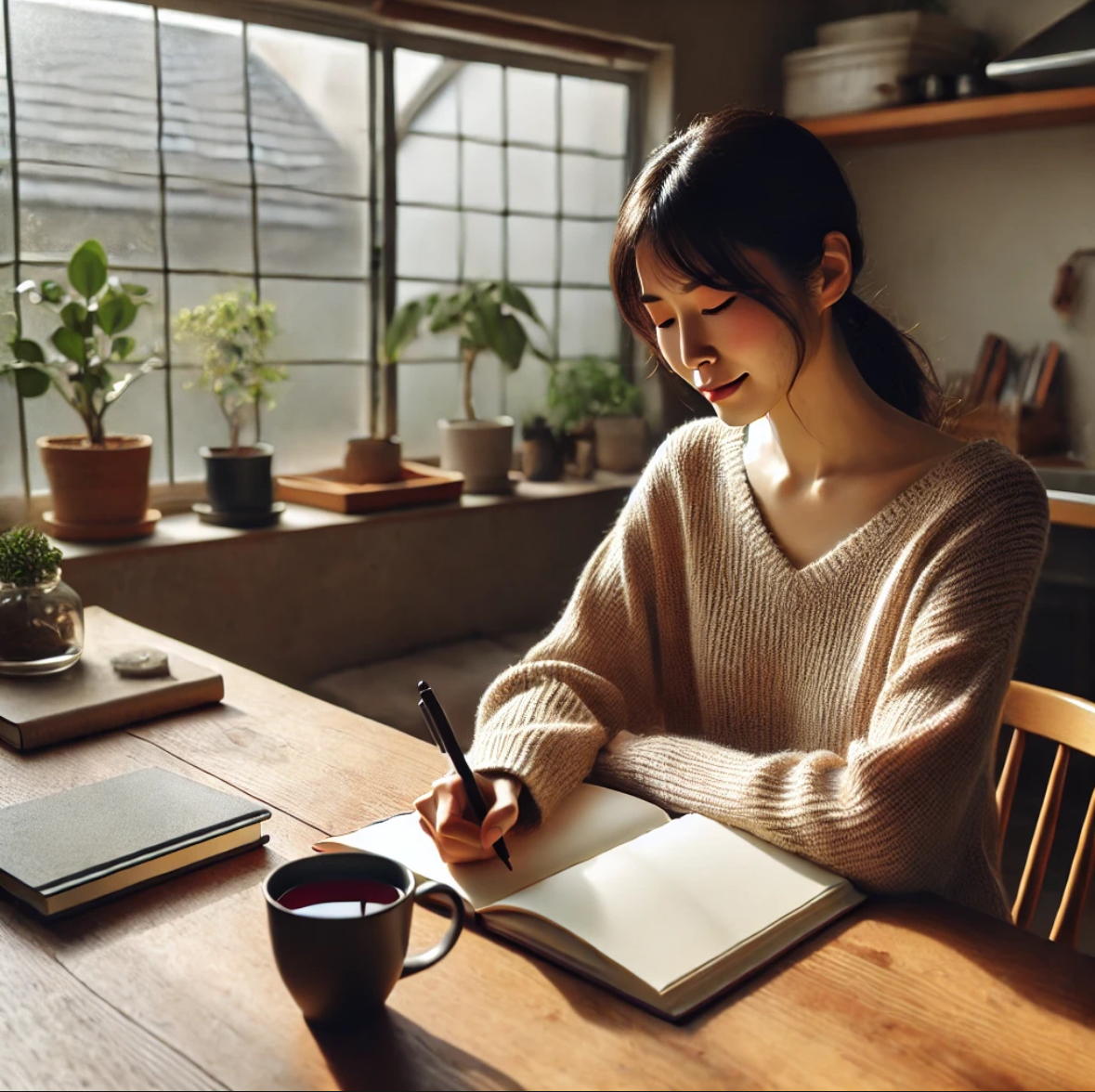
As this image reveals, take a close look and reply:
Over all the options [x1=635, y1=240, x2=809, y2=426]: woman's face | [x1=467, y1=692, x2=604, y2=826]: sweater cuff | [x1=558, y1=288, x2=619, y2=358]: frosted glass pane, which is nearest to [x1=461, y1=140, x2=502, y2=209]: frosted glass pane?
[x1=558, y1=288, x2=619, y2=358]: frosted glass pane

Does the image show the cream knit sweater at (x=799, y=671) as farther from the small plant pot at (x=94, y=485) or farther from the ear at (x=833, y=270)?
the small plant pot at (x=94, y=485)

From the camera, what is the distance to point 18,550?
136cm

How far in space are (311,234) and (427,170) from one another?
1.19 ft

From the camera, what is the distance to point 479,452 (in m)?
2.82

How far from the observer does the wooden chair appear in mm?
1138

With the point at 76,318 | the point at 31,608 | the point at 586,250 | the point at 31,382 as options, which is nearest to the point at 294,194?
the point at 76,318

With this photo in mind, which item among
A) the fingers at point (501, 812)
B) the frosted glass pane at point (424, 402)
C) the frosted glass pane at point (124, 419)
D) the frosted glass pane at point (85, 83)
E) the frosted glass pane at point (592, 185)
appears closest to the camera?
the fingers at point (501, 812)

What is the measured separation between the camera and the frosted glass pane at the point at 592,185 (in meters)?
3.16

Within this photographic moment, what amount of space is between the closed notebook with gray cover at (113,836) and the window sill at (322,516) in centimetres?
117

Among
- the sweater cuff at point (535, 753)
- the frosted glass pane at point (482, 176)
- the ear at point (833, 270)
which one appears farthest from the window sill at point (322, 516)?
the ear at point (833, 270)

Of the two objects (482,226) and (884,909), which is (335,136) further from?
(884,909)

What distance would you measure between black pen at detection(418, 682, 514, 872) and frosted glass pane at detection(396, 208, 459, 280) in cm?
206

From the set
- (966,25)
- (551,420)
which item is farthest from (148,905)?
(966,25)

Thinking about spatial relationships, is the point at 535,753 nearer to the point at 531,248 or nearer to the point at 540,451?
the point at 540,451
